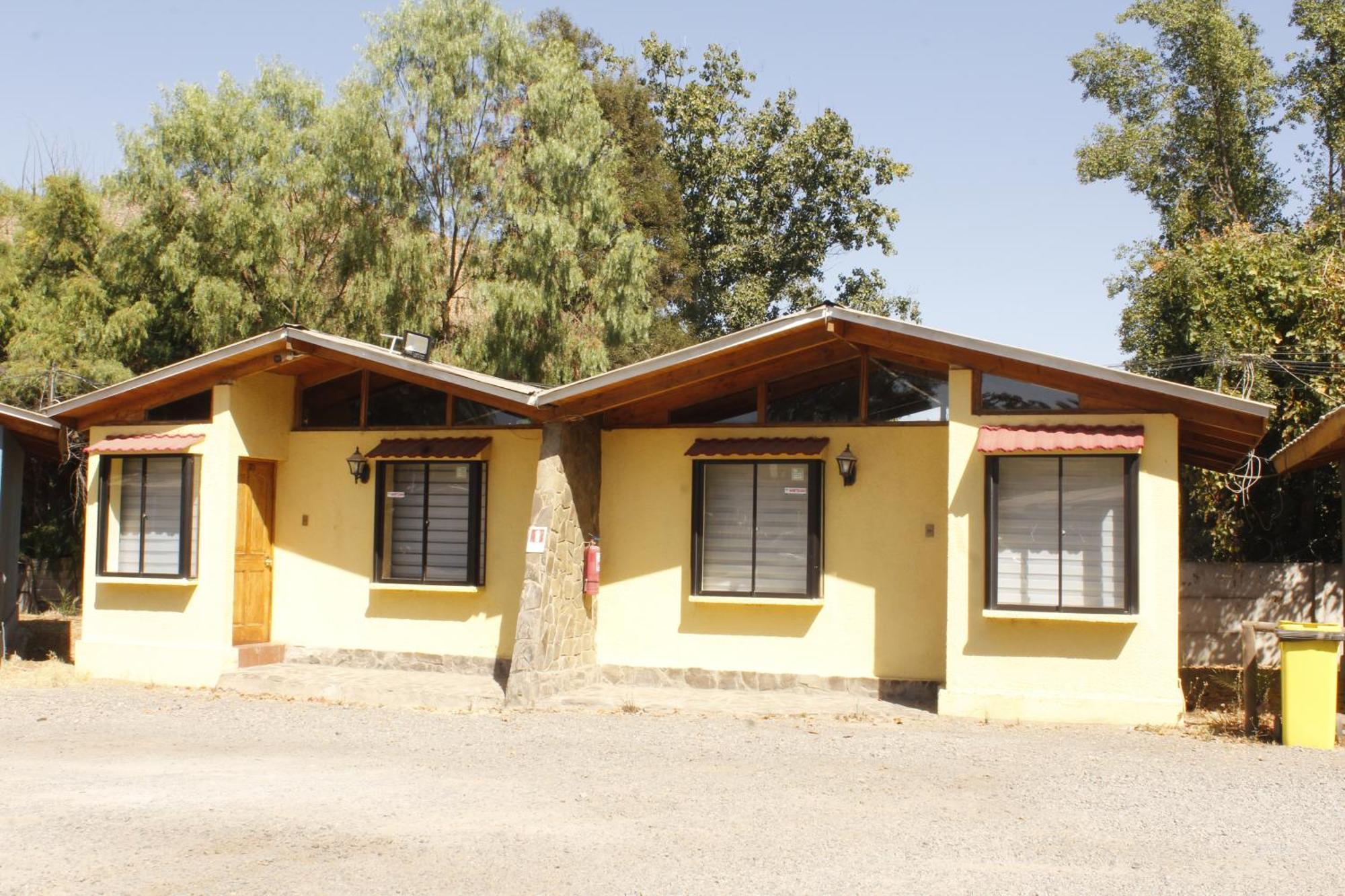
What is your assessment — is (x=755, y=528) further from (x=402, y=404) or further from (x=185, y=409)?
(x=185, y=409)

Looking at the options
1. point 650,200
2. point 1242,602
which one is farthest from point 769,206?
point 1242,602

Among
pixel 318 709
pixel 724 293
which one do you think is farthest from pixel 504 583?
pixel 724 293

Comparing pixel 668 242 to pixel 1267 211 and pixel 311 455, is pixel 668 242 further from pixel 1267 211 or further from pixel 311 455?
pixel 311 455

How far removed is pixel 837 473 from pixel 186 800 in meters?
6.78

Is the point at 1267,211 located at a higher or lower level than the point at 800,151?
lower

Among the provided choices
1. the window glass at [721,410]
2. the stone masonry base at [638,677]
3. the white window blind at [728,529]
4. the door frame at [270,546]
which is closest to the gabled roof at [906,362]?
the window glass at [721,410]

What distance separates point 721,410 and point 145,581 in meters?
6.33

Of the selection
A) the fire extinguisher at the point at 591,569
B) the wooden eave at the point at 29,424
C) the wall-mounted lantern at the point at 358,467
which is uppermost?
the wooden eave at the point at 29,424

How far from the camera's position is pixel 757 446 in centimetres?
1212

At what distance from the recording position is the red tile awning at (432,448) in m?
12.8

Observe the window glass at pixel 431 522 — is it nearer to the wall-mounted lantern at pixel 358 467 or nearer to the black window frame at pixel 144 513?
the wall-mounted lantern at pixel 358 467

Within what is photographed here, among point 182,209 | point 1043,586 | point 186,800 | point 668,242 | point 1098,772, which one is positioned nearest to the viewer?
point 186,800

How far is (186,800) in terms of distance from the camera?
24.1 ft

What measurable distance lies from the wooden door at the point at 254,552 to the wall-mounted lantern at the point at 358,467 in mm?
1027
